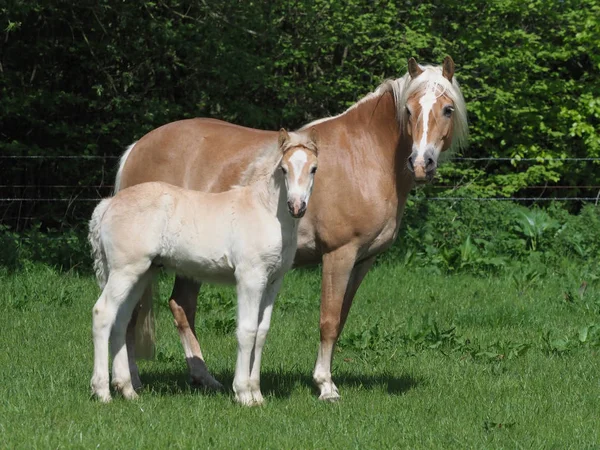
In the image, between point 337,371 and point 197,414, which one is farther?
point 337,371

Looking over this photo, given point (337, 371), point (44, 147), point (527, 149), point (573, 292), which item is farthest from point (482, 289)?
point (44, 147)

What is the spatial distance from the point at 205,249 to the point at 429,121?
170 cm

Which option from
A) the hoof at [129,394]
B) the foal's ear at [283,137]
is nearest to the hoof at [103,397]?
the hoof at [129,394]

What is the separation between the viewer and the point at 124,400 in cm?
593

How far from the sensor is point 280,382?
679 cm

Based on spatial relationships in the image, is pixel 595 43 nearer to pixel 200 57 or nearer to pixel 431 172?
pixel 200 57

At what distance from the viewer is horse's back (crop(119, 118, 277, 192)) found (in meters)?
6.97

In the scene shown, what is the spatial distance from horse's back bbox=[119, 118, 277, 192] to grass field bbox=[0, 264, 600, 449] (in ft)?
4.90

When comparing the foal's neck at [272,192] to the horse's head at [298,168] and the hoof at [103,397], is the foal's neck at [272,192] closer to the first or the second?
the horse's head at [298,168]

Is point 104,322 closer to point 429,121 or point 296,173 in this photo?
point 296,173

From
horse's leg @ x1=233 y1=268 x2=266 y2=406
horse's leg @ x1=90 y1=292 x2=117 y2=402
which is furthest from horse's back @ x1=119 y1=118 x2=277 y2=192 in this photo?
horse's leg @ x1=90 y1=292 x2=117 y2=402

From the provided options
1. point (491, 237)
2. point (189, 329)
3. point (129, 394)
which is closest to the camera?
point (129, 394)

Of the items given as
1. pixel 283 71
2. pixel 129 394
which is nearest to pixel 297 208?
pixel 129 394

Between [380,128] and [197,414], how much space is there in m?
2.45
